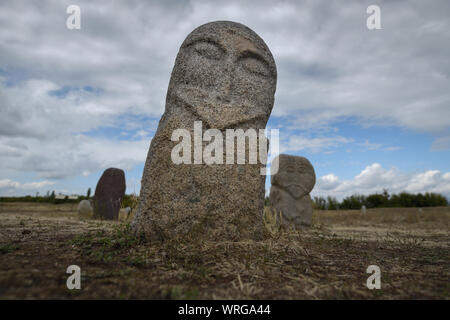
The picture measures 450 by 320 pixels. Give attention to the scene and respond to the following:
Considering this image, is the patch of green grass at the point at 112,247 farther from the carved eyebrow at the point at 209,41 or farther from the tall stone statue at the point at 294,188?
the tall stone statue at the point at 294,188

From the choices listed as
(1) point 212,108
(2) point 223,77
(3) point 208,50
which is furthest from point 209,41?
(1) point 212,108

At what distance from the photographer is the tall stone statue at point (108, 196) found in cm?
1020

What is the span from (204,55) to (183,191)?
188 cm

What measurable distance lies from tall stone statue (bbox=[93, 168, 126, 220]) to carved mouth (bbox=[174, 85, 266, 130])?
6958mm

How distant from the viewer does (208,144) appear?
4062mm

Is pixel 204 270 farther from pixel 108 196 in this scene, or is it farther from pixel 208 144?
pixel 108 196

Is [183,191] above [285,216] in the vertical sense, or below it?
above

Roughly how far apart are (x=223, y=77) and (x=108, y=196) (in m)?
7.38

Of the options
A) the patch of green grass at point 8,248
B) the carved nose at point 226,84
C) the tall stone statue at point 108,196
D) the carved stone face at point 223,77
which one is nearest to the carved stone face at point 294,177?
the carved stone face at point 223,77

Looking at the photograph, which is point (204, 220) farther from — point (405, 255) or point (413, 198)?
point (413, 198)

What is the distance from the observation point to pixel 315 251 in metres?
3.91

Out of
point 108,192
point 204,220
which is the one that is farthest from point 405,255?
point 108,192

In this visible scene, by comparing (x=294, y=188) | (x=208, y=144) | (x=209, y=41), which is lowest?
(x=294, y=188)

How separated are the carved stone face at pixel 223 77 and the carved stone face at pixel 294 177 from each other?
15.7 ft
